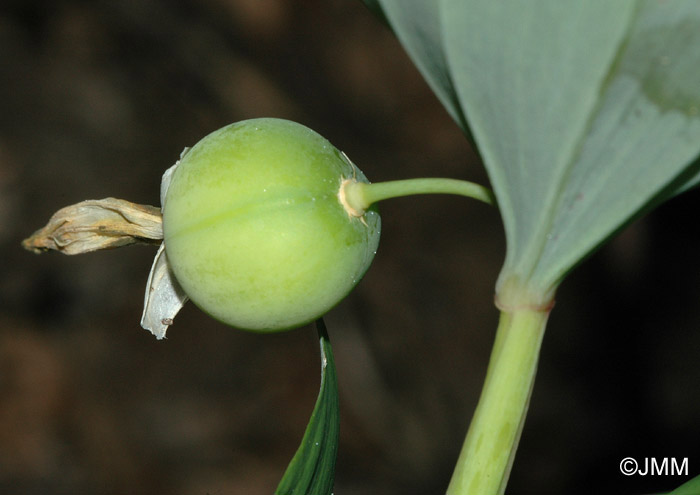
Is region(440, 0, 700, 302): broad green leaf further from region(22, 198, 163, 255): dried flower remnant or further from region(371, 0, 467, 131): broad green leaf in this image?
region(22, 198, 163, 255): dried flower remnant

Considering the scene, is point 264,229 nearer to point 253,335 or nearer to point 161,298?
point 161,298

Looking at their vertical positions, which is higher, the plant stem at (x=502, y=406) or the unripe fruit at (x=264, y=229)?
the unripe fruit at (x=264, y=229)

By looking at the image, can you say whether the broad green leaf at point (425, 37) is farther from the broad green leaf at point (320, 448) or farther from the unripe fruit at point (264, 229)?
the broad green leaf at point (320, 448)

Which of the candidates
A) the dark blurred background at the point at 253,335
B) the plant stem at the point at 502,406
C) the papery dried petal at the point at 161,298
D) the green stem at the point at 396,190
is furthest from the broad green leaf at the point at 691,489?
the dark blurred background at the point at 253,335

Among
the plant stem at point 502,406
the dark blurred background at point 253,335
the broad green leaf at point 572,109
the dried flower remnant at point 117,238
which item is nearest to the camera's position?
the broad green leaf at point 572,109

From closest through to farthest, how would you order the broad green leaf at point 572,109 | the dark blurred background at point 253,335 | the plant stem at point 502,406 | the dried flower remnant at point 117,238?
the broad green leaf at point 572,109 → the plant stem at point 502,406 → the dried flower remnant at point 117,238 → the dark blurred background at point 253,335

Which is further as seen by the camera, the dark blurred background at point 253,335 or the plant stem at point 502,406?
the dark blurred background at point 253,335

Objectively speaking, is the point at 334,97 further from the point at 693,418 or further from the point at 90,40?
the point at 693,418
